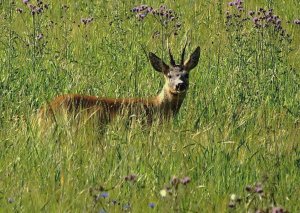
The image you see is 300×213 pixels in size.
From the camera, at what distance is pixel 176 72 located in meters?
8.26

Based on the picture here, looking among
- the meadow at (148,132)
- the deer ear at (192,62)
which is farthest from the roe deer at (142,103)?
the meadow at (148,132)

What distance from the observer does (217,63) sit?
30.2 ft

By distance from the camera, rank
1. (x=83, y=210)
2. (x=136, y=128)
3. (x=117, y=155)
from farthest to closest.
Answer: (x=136, y=128)
(x=117, y=155)
(x=83, y=210)

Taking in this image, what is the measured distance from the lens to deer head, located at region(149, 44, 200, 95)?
809 cm

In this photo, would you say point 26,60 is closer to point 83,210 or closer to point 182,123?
point 182,123

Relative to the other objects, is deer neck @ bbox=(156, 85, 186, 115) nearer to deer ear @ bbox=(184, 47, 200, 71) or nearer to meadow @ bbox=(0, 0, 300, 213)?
meadow @ bbox=(0, 0, 300, 213)

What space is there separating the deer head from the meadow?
0.55 ft

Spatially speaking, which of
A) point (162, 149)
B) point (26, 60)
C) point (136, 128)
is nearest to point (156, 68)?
point (26, 60)

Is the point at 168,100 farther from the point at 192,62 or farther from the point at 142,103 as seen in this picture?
the point at 142,103

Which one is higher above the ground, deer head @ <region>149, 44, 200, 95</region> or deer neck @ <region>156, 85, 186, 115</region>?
deer head @ <region>149, 44, 200, 95</region>

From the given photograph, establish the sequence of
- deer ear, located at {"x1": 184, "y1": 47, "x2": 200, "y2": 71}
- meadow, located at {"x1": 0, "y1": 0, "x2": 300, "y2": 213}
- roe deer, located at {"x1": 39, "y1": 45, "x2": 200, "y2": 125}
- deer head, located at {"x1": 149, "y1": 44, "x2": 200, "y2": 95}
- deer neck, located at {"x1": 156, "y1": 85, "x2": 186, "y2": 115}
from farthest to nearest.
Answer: deer ear, located at {"x1": 184, "y1": 47, "x2": 200, "y2": 71}, deer neck, located at {"x1": 156, "y1": 85, "x2": 186, "y2": 115}, deer head, located at {"x1": 149, "y1": 44, "x2": 200, "y2": 95}, roe deer, located at {"x1": 39, "y1": 45, "x2": 200, "y2": 125}, meadow, located at {"x1": 0, "y1": 0, "x2": 300, "y2": 213}

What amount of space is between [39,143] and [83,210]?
148 cm

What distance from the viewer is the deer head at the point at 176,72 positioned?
809 cm

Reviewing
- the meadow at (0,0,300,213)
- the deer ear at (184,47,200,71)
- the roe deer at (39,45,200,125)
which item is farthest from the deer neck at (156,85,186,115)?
the deer ear at (184,47,200,71)
